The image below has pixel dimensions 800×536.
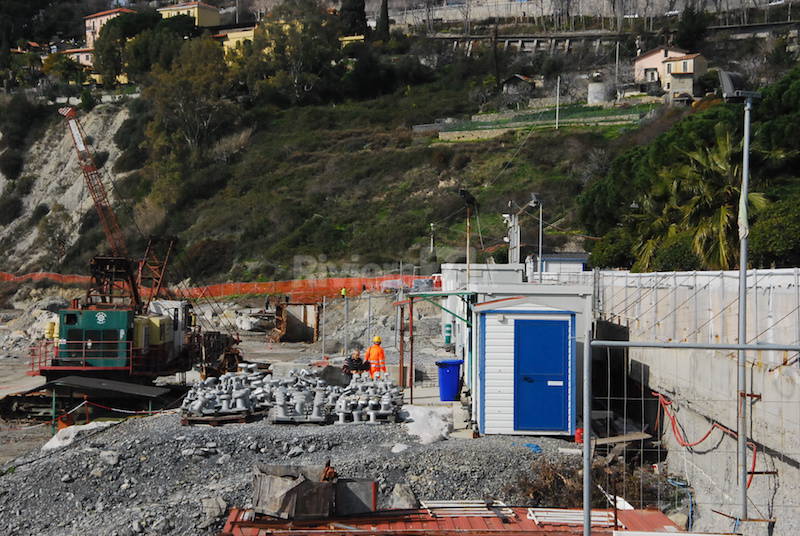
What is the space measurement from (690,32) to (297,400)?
99.9 meters

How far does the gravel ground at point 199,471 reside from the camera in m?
11.6

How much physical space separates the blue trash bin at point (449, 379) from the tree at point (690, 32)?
314ft

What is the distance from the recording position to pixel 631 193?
134 feet

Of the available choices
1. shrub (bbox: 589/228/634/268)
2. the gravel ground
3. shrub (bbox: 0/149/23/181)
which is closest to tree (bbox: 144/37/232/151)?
shrub (bbox: 0/149/23/181)

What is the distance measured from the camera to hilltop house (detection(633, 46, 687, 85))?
92963mm

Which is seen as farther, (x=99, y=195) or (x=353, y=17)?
(x=353, y=17)

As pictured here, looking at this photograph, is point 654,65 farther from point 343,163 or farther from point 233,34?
point 233,34

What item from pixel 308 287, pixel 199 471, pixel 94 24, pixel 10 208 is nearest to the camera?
pixel 199 471

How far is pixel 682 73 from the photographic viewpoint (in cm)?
8862

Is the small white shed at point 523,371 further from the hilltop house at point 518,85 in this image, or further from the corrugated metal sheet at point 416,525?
the hilltop house at point 518,85

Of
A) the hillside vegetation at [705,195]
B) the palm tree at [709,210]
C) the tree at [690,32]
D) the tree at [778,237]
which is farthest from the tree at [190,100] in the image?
the tree at [778,237]

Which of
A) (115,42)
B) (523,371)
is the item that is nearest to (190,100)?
(115,42)

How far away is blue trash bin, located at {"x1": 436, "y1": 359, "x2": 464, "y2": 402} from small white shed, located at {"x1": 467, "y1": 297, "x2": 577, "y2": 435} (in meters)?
3.06

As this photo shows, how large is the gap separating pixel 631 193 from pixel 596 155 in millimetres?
26660
